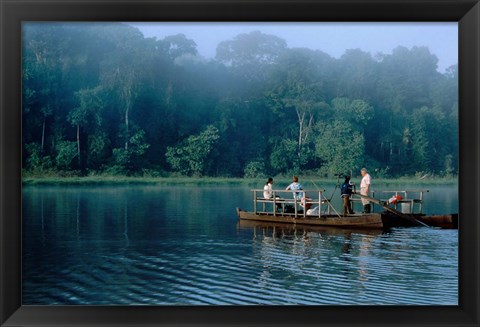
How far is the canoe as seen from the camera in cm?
945

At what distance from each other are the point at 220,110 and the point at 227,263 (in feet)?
62.4

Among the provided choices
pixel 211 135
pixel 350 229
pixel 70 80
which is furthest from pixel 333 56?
pixel 350 229

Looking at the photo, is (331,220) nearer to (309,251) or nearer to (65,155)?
(309,251)

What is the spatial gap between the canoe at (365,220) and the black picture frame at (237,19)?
7265mm

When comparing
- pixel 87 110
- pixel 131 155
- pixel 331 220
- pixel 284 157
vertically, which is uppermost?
pixel 87 110

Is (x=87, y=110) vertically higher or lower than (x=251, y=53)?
lower

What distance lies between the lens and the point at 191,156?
2447 cm

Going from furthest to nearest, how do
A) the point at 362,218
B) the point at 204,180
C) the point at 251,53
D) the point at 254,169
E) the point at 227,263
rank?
the point at 251,53 < the point at 254,169 < the point at 204,180 < the point at 362,218 < the point at 227,263

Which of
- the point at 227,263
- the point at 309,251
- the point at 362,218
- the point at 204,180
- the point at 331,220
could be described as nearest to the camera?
the point at 227,263

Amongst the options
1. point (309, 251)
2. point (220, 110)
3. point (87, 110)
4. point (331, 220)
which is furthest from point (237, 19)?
point (220, 110)

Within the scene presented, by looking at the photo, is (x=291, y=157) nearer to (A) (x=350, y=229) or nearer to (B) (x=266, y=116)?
(B) (x=266, y=116)

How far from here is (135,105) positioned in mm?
25281

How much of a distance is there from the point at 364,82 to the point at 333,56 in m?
1.69

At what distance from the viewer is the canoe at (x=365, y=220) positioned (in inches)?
372
